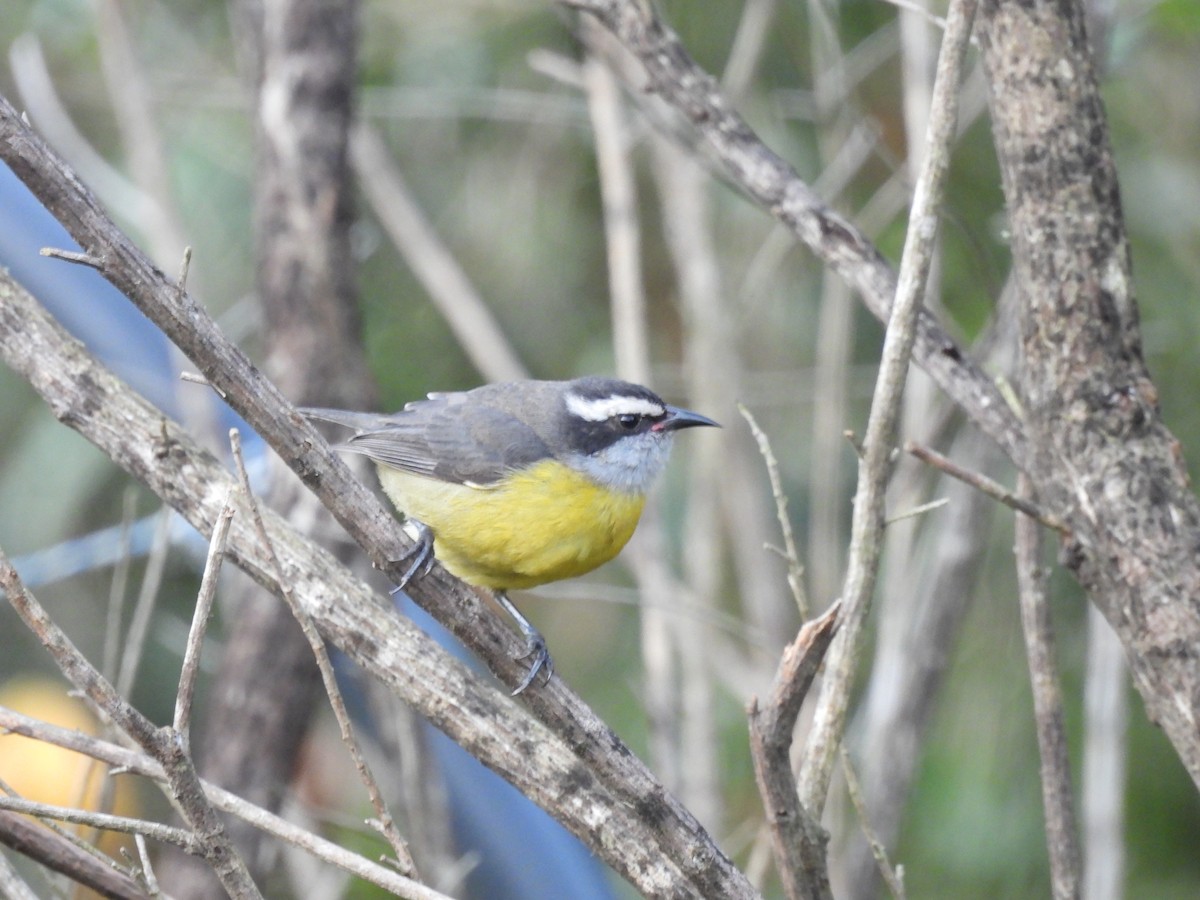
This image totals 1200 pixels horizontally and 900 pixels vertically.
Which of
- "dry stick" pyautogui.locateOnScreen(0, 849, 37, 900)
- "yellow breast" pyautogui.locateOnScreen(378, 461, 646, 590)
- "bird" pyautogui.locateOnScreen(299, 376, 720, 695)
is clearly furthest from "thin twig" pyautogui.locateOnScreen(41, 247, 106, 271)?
"yellow breast" pyautogui.locateOnScreen(378, 461, 646, 590)

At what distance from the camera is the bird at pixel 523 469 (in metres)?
3.44

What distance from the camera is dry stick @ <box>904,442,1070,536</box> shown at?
2322 mm

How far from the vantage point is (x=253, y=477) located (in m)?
4.14

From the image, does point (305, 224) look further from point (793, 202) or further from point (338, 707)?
point (338, 707)

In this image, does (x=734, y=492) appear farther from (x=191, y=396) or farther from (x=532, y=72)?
(x=532, y=72)

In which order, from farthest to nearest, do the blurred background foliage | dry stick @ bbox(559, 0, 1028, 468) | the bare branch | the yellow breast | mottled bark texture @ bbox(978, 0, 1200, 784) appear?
the blurred background foliage < the yellow breast < dry stick @ bbox(559, 0, 1028, 468) < mottled bark texture @ bbox(978, 0, 1200, 784) < the bare branch

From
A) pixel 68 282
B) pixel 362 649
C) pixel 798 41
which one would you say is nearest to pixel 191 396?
pixel 68 282

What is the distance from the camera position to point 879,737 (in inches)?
168

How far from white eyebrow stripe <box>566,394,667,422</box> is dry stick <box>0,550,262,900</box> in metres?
2.06

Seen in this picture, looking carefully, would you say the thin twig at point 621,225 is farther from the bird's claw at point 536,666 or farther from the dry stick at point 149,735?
the dry stick at point 149,735

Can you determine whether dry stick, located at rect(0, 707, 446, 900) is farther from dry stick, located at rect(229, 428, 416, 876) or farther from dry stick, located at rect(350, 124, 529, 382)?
dry stick, located at rect(350, 124, 529, 382)

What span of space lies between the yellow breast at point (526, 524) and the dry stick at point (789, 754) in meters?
1.31

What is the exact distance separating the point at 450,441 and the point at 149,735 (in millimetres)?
2030

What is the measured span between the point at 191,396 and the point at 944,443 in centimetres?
263
